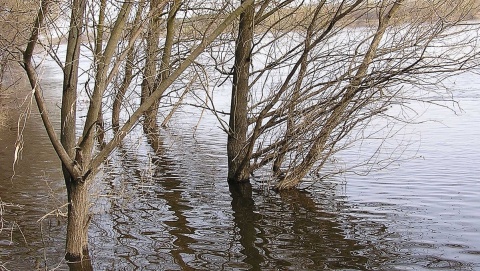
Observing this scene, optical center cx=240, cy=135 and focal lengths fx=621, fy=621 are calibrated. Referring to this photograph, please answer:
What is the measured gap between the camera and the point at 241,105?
38.6ft

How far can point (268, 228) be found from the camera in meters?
9.44

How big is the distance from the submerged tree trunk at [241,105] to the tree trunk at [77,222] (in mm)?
4797

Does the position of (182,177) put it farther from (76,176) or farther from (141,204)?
(76,176)

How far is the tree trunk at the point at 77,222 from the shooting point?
6.98 m

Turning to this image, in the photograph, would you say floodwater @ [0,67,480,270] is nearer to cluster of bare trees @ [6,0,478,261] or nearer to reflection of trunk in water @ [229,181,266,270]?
reflection of trunk in water @ [229,181,266,270]

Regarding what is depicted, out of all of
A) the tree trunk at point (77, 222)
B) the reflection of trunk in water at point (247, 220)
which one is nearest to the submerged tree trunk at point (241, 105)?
the reflection of trunk in water at point (247, 220)

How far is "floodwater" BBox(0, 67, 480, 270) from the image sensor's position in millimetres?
7863

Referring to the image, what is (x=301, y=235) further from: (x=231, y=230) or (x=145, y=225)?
(x=145, y=225)

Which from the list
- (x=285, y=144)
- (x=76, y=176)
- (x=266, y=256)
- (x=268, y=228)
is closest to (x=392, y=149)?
(x=285, y=144)

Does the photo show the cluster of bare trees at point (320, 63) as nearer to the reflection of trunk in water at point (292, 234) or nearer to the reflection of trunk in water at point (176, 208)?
the reflection of trunk in water at point (292, 234)

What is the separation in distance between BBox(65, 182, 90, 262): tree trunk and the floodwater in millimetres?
186

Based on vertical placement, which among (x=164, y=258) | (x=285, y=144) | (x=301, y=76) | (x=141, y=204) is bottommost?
(x=164, y=258)

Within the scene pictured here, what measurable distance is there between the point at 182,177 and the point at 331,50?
4257 mm

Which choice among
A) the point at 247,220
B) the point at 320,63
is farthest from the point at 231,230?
the point at 320,63
